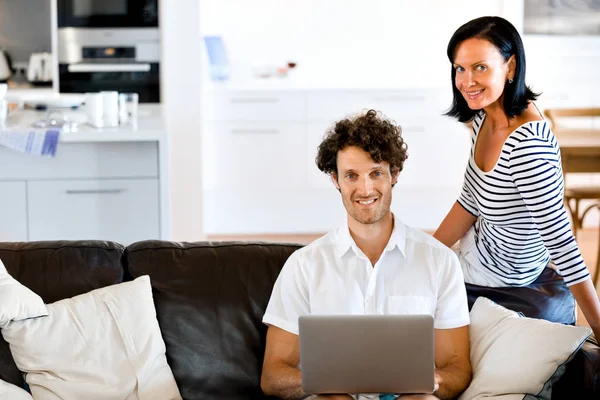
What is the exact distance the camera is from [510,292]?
9.14ft

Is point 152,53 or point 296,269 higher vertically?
point 152,53

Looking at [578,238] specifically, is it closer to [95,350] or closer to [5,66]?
[5,66]

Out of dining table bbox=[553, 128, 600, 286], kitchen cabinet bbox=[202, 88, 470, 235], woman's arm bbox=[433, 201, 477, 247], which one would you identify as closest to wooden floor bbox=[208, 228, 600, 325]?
kitchen cabinet bbox=[202, 88, 470, 235]

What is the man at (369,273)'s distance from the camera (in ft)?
7.97

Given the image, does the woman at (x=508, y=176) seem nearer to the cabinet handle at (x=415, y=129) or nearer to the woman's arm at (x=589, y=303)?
the woman's arm at (x=589, y=303)

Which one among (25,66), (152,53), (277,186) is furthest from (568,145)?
(25,66)

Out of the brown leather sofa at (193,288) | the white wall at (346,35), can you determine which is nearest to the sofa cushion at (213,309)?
the brown leather sofa at (193,288)

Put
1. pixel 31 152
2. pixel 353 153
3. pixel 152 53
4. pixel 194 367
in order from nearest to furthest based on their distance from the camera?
pixel 353 153
pixel 194 367
pixel 31 152
pixel 152 53

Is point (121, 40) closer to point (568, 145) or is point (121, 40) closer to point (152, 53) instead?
point (152, 53)

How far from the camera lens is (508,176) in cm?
261

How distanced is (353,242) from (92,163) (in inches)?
76.0

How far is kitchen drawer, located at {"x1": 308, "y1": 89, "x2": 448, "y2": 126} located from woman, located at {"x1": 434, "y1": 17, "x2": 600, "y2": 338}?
344cm

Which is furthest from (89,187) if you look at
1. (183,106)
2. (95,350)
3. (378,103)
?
(378,103)

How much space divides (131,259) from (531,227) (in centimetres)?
115
